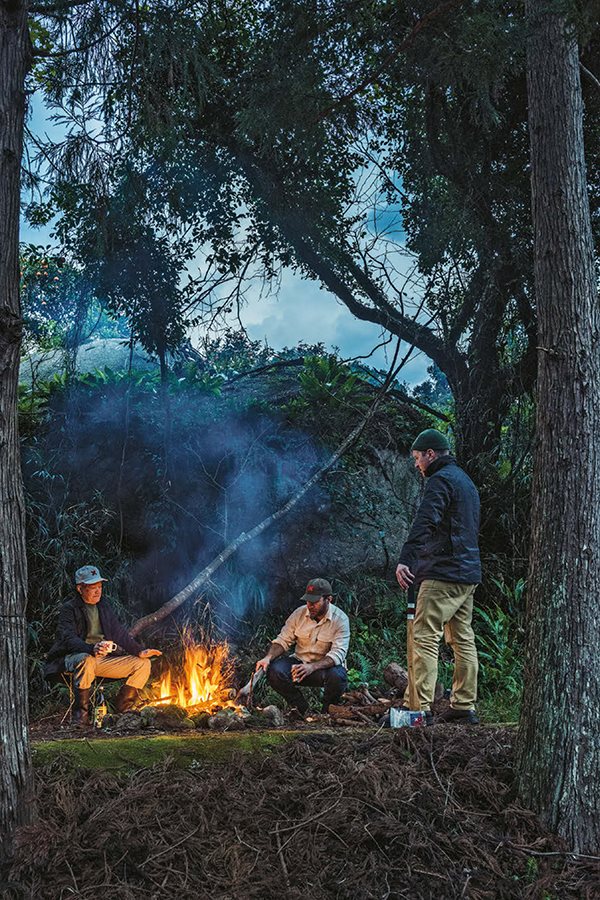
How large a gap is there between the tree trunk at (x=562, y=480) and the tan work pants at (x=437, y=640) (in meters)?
1.39

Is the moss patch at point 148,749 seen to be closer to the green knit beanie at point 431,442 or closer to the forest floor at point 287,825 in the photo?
the forest floor at point 287,825

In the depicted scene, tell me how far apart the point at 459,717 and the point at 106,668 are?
11.2 feet

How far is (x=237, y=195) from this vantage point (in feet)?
35.4

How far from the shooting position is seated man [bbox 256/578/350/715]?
24.3 ft

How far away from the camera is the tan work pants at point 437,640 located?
6.10 metres

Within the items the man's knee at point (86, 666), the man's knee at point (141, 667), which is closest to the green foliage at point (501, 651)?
the man's knee at point (141, 667)

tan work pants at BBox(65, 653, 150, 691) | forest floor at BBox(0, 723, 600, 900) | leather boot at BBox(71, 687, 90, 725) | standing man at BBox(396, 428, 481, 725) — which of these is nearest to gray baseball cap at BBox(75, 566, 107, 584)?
tan work pants at BBox(65, 653, 150, 691)

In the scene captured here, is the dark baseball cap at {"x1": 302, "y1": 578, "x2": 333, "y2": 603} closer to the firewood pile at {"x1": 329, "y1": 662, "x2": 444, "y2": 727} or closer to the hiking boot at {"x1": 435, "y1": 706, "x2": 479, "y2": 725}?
the firewood pile at {"x1": 329, "y1": 662, "x2": 444, "y2": 727}

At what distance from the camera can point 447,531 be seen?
638 cm

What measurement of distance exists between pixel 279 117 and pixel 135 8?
5.93 ft

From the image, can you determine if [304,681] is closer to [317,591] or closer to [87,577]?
[317,591]

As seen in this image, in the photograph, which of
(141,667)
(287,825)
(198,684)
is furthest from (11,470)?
(198,684)

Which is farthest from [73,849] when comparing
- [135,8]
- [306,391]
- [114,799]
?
[306,391]

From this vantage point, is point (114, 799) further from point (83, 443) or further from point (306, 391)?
point (306, 391)
